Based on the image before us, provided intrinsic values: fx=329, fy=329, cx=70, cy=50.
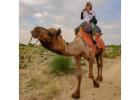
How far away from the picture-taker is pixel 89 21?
228cm

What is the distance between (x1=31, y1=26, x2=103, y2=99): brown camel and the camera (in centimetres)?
217

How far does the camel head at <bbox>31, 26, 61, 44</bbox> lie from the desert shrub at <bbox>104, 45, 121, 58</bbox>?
37cm

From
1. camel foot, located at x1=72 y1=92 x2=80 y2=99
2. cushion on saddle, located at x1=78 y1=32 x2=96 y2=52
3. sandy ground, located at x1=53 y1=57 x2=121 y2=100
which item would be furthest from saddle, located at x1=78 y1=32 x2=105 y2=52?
camel foot, located at x1=72 y1=92 x2=80 y2=99

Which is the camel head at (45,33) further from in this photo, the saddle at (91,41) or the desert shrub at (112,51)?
the desert shrub at (112,51)

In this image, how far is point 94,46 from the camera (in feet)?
7.57

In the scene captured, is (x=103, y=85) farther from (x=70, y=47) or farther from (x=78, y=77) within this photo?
(x=70, y=47)

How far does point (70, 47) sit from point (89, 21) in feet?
0.75

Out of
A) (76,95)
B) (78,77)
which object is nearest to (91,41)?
Answer: (78,77)

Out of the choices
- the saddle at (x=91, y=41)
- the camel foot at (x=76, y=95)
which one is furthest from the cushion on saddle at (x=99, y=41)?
the camel foot at (x=76, y=95)
